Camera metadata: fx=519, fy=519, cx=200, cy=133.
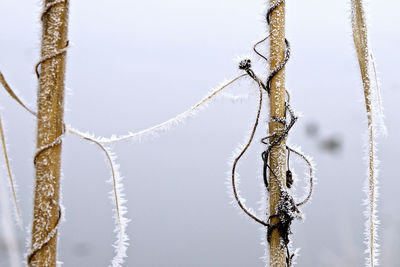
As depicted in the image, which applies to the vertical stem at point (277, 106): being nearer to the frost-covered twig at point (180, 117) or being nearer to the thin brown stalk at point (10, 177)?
the frost-covered twig at point (180, 117)

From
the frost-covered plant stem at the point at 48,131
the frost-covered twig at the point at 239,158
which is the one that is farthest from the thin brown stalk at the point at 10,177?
the frost-covered twig at the point at 239,158

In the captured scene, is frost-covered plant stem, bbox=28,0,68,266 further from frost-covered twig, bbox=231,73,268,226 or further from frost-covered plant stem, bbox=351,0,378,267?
frost-covered plant stem, bbox=351,0,378,267

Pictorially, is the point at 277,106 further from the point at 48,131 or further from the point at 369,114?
the point at 48,131

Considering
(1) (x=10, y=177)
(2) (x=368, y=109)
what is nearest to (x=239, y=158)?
(2) (x=368, y=109)

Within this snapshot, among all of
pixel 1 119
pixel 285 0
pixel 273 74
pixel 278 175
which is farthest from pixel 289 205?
pixel 1 119

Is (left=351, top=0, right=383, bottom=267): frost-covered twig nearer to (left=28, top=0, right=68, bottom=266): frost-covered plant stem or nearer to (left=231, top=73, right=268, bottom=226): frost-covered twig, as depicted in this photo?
(left=231, top=73, right=268, bottom=226): frost-covered twig

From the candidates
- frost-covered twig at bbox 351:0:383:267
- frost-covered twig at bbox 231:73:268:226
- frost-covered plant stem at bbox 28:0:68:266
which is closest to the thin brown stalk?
frost-covered plant stem at bbox 28:0:68:266
